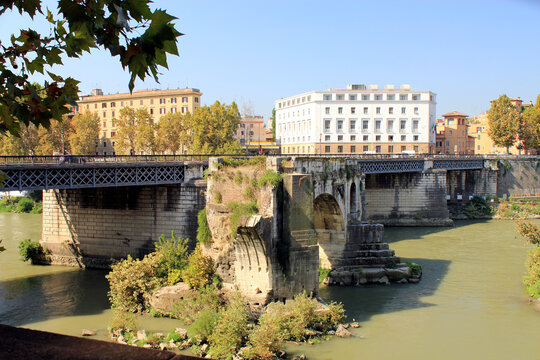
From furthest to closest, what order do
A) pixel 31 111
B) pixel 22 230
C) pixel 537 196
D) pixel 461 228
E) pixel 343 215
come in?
1. pixel 537 196
2. pixel 461 228
3. pixel 22 230
4. pixel 343 215
5. pixel 31 111

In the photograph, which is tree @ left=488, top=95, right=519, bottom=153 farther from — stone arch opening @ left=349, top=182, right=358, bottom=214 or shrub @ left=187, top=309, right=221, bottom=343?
shrub @ left=187, top=309, right=221, bottom=343

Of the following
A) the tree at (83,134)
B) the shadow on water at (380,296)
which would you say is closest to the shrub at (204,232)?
the shadow on water at (380,296)

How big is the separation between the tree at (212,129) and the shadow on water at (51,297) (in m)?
26.8

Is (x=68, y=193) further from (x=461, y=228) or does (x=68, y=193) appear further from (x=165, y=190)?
(x=461, y=228)

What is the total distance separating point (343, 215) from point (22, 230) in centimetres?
2551

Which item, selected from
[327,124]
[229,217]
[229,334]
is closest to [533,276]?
[229,217]

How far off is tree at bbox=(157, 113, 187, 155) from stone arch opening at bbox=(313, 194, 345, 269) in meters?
32.2

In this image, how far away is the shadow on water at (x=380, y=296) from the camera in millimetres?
21703

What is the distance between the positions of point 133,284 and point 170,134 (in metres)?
37.7

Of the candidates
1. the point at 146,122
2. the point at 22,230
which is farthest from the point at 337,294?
the point at 146,122

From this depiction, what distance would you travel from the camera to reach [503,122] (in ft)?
202

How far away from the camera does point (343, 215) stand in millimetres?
27312

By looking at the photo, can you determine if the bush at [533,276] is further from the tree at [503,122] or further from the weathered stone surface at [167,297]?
the tree at [503,122]

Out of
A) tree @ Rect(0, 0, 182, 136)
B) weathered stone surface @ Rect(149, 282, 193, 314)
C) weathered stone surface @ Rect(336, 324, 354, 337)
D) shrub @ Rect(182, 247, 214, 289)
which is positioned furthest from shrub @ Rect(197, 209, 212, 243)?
tree @ Rect(0, 0, 182, 136)
